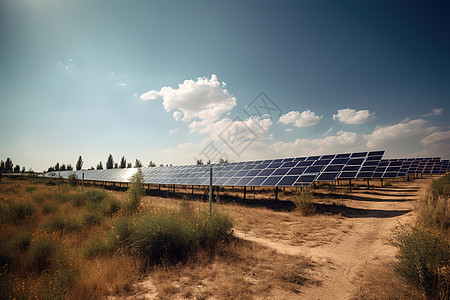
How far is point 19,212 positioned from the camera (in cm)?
1143

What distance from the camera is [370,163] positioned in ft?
88.5

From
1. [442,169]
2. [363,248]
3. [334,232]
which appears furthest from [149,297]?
[442,169]

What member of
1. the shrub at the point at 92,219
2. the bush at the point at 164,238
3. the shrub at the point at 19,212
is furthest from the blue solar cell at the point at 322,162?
the shrub at the point at 19,212

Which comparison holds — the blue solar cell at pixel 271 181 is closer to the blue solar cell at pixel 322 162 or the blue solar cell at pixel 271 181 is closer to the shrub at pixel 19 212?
the blue solar cell at pixel 322 162

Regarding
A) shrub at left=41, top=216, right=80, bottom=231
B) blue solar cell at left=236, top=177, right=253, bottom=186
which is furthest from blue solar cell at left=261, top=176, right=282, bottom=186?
shrub at left=41, top=216, right=80, bottom=231

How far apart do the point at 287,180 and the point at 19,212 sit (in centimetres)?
1882

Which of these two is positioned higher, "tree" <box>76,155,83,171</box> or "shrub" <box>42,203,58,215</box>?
"tree" <box>76,155,83,171</box>

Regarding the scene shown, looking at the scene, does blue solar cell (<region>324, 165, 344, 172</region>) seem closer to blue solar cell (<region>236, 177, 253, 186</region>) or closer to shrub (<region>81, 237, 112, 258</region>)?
blue solar cell (<region>236, 177, 253, 186</region>)

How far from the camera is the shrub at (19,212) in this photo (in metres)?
10.8

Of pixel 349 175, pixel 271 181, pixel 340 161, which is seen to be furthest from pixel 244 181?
→ pixel 349 175

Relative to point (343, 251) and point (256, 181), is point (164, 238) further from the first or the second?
point (256, 181)

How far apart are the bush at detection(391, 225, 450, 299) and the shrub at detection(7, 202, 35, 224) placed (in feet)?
57.8

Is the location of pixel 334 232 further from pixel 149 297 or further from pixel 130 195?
pixel 130 195

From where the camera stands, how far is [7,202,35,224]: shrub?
35.5 feet
